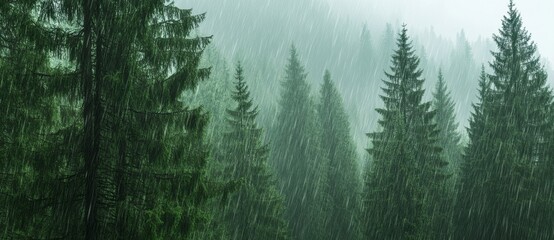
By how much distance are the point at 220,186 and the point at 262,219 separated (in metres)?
11.9

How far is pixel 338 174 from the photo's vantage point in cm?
3278

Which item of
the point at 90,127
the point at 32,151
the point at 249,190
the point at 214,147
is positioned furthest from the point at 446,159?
the point at 32,151

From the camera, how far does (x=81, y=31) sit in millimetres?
7863

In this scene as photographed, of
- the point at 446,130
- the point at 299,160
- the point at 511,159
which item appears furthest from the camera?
the point at 446,130

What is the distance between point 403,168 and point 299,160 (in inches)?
515

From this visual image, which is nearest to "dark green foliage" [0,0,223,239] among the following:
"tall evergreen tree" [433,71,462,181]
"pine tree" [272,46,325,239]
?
"pine tree" [272,46,325,239]

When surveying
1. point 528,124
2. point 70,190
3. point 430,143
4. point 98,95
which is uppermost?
point 528,124

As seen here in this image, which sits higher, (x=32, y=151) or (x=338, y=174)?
(x=338, y=174)

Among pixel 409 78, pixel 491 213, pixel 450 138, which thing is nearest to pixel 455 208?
pixel 491 213

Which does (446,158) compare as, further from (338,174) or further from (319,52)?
(319,52)

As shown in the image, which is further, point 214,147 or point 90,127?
point 214,147

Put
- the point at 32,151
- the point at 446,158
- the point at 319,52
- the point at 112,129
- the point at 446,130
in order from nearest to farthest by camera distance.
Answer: the point at 32,151 < the point at 112,129 < the point at 446,158 < the point at 446,130 < the point at 319,52

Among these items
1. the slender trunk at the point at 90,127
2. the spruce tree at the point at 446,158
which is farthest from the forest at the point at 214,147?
the spruce tree at the point at 446,158

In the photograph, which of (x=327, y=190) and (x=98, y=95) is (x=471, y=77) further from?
(x=98, y=95)
